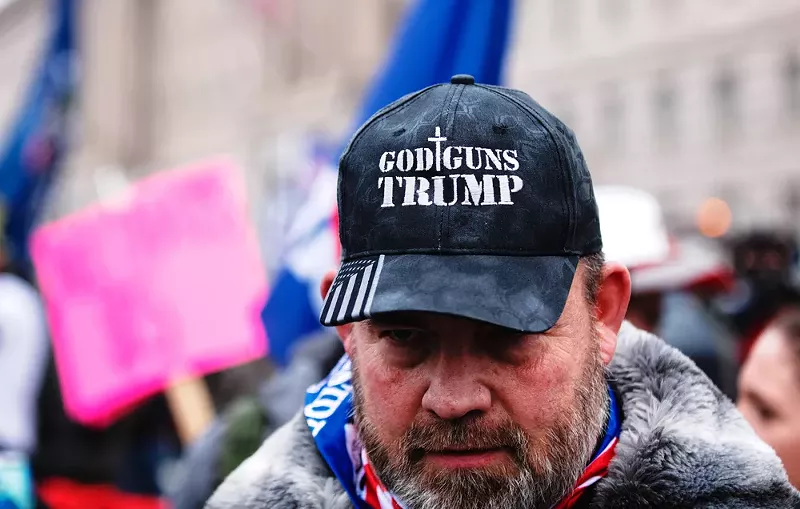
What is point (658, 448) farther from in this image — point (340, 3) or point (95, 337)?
point (340, 3)

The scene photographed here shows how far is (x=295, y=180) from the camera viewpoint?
26.8 ft

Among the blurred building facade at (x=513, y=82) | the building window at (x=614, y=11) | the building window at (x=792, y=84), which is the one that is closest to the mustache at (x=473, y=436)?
the blurred building facade at (x=513, y=82)

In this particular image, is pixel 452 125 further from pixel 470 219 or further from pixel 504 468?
pixel 504 468

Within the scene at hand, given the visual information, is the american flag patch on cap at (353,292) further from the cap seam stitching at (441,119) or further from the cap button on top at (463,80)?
the cap button on top at (463,80)

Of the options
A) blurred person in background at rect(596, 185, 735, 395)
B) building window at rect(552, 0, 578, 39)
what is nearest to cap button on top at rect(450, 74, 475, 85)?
blurred person in background at rect(596, 185, 735, 395)

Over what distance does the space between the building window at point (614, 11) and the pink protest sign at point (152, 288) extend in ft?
96.3

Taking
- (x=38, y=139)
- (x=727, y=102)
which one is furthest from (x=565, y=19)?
(x=38, y=139)

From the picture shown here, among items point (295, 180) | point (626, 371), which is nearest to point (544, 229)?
point (626, 371)

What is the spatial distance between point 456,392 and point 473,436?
0.25 ft

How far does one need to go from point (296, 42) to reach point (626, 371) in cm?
3630

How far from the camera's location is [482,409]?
1.42 m

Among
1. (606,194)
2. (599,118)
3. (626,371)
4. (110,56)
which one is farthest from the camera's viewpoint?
(110,56)

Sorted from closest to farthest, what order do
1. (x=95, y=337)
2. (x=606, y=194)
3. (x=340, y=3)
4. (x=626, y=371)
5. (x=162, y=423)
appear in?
(x=626, y=371), (x=606, y=194), (x=95, y=337), (x=162, y=423), (x=340, y=3)

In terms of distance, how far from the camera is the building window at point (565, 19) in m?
33.6
